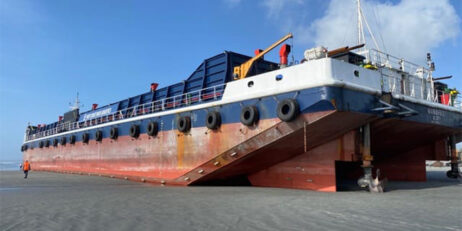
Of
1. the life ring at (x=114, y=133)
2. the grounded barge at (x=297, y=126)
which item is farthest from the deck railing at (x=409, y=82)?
the life ring at (x=114, y=133)

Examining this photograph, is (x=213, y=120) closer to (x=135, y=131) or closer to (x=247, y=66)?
(x=247, y=66)

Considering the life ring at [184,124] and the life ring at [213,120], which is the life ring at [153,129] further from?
the life ring at [213,120]

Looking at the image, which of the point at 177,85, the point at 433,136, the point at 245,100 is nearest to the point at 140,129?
the point at 177,85

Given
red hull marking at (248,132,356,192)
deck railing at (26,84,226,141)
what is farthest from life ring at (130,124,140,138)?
red hull marking at (248,132,356,192)

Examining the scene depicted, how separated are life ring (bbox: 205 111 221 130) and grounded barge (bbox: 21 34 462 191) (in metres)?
0.04

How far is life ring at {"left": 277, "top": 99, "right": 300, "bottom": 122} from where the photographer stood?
1058 cm

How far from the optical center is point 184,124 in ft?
47.4

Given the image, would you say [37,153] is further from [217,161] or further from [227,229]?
[227,229]

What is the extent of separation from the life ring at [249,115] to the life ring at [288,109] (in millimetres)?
1014

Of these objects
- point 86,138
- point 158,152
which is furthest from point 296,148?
point 86,138

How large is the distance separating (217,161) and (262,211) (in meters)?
5.91

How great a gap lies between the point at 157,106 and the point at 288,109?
10.3 m

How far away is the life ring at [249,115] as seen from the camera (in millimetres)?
11695

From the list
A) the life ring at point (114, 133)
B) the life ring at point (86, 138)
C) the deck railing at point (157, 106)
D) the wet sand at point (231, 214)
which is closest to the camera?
the wet sand at point (231, 214)
